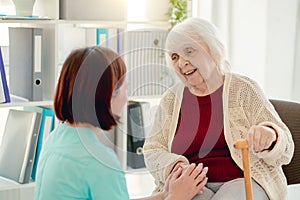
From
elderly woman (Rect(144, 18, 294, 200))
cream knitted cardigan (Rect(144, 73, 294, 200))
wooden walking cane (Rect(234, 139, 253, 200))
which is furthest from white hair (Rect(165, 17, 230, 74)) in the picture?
wooden walking cane (Rect(234, 139, 253, 200))

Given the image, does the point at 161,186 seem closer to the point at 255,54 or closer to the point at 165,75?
the point at 165,75

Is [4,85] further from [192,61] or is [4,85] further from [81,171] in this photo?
[81,171]

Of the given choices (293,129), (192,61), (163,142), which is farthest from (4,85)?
(293,129)

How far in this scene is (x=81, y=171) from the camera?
1.43 metres

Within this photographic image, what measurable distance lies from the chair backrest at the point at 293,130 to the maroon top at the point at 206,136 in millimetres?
268

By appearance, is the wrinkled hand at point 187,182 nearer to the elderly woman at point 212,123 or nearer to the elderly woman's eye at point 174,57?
the elderly woman at point 212,123

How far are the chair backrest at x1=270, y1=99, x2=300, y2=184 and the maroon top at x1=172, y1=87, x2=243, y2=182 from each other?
10.5 inches

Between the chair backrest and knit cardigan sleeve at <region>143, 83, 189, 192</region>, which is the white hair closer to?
knit cardigan sleeve at <region>143, 83, 189, 192</region>

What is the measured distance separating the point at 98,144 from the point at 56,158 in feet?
0.35

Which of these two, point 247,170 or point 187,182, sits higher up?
point 247,170

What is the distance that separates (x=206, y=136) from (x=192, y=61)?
0.87 feet

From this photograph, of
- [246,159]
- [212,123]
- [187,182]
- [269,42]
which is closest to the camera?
[246,159]

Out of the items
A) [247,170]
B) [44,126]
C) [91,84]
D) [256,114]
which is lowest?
[44,126]

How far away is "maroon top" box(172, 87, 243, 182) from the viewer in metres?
2.05
